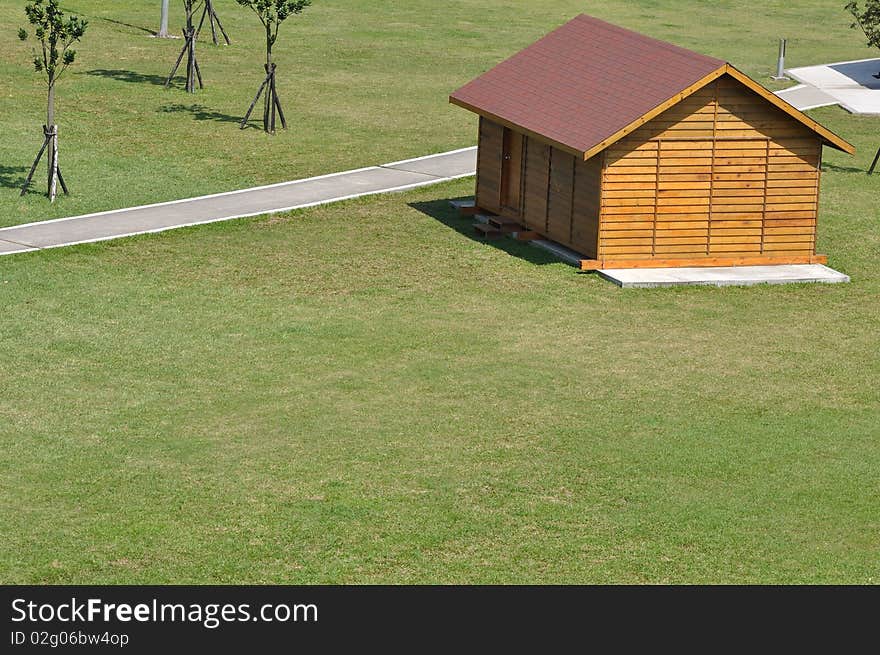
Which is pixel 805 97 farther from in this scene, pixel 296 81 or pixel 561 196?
pixel 561 196

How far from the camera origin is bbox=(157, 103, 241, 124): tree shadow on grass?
4159 cm

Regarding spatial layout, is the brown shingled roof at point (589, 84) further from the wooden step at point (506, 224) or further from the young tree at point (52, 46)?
the young tree at point (52, 46)

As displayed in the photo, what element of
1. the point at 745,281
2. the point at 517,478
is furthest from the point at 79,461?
the point at 745,281

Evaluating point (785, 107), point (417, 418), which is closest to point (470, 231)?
point (785, 107)

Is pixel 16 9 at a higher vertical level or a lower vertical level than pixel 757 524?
higher

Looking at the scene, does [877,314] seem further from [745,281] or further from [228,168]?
[228,168]

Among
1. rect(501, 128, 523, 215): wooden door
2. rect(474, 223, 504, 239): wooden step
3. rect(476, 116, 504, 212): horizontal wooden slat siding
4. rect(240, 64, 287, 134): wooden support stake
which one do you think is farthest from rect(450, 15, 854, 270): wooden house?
rect(240, 64, 287, 134): wooden support stake

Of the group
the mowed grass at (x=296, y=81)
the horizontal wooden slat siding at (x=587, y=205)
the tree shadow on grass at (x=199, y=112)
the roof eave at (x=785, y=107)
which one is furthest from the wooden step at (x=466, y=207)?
the tree shadow on grass at (x=199, y=112)

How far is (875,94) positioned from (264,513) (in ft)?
124

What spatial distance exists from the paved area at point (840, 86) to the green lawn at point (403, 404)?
1037 centimetres

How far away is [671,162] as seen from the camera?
2881 cm

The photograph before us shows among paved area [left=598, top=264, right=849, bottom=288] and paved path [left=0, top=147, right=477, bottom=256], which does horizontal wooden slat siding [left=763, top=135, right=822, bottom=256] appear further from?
paved path [left=0, top=147, right=477, bottom=256]

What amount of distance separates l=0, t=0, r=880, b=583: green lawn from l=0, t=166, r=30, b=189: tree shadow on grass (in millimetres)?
72

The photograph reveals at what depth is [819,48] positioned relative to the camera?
58812 mm
